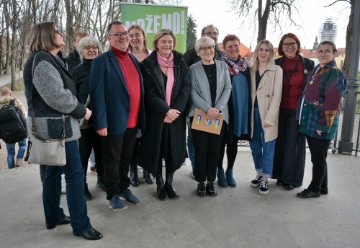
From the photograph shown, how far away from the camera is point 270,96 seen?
3791 mm

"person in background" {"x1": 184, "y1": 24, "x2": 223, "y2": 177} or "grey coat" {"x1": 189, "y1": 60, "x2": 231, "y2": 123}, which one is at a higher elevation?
"person in background" {"x1": 184, "y1": 24, "x2": 223, "y2": 177}

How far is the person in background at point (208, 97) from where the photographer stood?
362cm

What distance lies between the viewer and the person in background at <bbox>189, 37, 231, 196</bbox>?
362cm

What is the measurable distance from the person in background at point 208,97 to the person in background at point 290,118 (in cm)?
76

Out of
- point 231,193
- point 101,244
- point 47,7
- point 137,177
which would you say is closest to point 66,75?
point 101,244

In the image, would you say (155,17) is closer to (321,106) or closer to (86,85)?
(86,85)

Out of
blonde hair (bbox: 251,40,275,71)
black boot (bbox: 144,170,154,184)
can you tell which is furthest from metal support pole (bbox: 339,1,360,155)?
black boot (bbox: 144,170,154,184)

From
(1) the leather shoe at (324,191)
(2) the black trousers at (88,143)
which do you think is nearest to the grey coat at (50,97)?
(2) the black trousers at (88,143)

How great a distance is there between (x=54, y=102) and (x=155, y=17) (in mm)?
3076

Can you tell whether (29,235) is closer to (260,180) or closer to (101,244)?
(101,244)

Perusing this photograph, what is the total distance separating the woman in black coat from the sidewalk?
1.50ft

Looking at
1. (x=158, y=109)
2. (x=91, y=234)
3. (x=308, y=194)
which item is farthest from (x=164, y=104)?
(x=308, y=194)

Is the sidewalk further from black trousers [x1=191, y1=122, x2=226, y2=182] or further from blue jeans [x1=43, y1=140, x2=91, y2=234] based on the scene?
black trousers [x1=191, y1=122, x2=226, y2=182]

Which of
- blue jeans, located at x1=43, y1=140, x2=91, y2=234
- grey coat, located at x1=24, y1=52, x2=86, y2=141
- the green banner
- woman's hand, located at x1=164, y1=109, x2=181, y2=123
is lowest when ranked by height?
blue jeans, located at x1=43, y1=140, x2=91, y2=234
